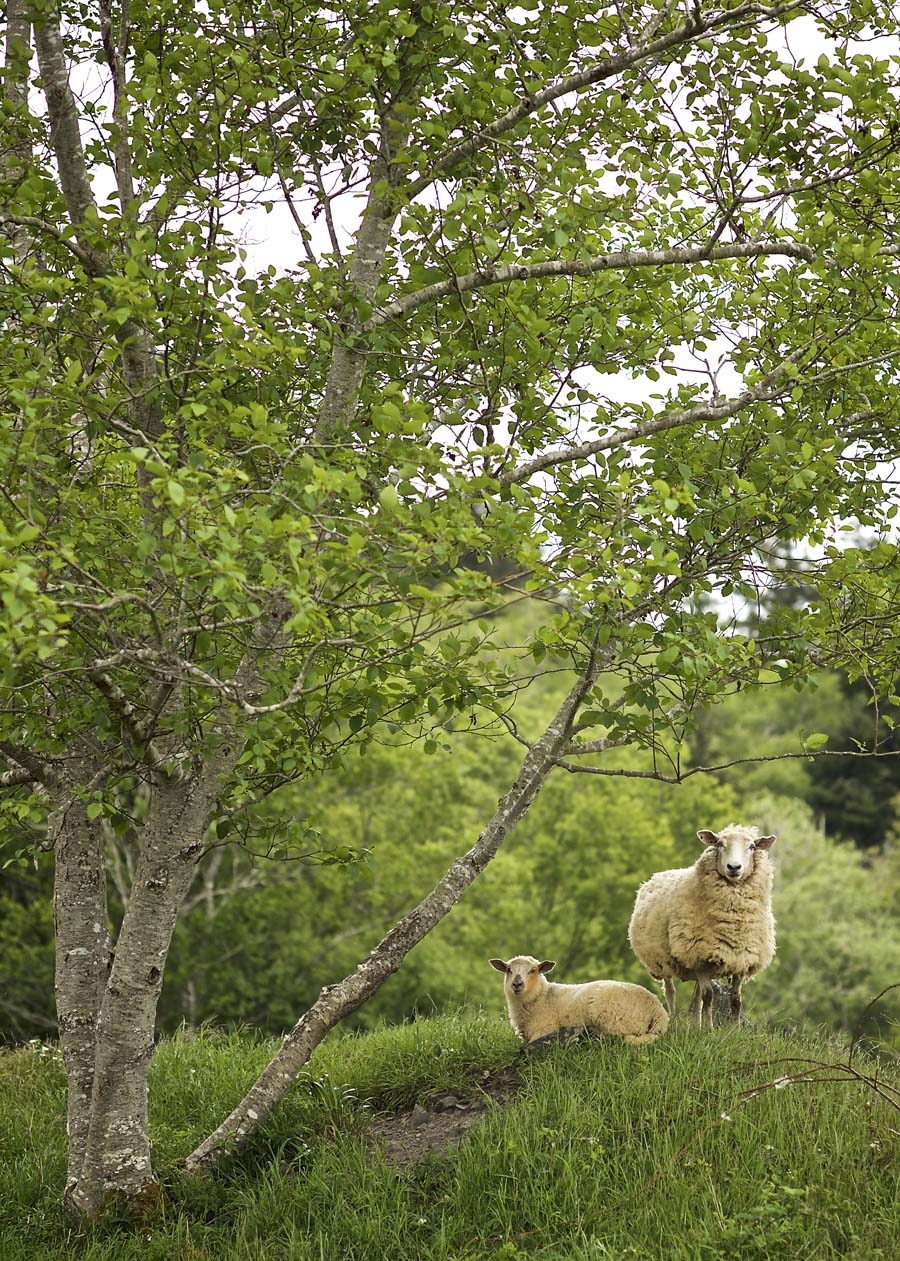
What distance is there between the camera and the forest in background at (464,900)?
2905 cm

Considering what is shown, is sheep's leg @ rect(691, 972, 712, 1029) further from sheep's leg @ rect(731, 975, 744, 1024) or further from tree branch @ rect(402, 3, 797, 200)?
tree branch @ rect(402, 3, 797, 200)

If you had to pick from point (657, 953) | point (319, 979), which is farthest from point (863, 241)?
point (319, 979)

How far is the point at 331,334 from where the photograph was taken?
25.4 feet

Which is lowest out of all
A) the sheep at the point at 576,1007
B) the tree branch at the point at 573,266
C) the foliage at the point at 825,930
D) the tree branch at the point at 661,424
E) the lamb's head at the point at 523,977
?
the foliage at the point at 825,930

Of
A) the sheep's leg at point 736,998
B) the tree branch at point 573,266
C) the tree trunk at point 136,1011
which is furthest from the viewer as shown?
the sheep's leg at point 736,998

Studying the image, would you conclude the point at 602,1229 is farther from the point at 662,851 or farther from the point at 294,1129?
the point at 662,851

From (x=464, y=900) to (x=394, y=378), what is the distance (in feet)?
79.8

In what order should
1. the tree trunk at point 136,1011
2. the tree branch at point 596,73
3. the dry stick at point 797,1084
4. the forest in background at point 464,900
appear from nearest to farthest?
the dry stick at point 797,1084, the tree branch at point 596,73, the tree trunk at point 136,1011, the forest in background at point 464,900

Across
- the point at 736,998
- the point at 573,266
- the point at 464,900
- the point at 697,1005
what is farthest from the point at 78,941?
the point at 464,900

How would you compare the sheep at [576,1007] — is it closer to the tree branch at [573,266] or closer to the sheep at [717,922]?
the sheep at [717,922]

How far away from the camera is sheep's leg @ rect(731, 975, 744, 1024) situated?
10.0m

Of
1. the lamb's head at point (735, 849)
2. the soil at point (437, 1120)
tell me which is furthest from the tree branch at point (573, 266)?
the soil at point (437, 1120)

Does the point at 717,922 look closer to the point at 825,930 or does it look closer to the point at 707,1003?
the point at 707,1003

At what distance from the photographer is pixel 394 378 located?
29.5 ft
